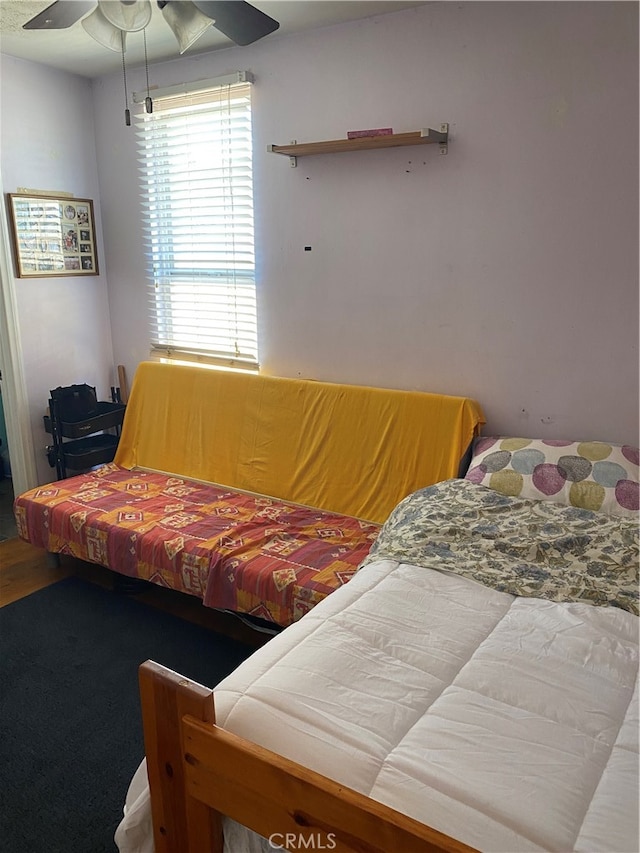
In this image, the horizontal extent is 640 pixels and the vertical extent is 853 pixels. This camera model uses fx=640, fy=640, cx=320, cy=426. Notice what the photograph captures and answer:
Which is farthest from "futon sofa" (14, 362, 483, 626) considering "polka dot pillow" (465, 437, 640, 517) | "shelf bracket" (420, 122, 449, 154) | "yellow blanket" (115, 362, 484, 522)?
"shelf bracket" (420, 122, 449, 154)

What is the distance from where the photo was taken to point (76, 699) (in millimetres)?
2254

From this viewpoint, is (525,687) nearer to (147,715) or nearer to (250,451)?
(147,715)

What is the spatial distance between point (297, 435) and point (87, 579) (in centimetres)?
126

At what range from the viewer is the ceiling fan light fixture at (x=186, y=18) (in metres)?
1.77

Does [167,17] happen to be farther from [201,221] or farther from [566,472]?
[566,472]

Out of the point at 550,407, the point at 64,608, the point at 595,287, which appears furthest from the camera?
the point at 64,608

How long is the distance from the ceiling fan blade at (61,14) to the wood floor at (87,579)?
7.25 ft

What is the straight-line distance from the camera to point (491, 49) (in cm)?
242

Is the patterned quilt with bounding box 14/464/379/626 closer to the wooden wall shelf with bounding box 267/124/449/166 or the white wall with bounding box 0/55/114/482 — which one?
the white wall with bounding box 0/55/114/482

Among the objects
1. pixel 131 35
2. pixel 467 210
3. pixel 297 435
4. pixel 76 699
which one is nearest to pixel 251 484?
pixel 297 435

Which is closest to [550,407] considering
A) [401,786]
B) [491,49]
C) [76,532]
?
[491,49]

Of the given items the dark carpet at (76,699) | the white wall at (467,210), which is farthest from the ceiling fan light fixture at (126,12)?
the dark carpet at (76,699)

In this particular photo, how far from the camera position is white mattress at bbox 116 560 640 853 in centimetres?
110

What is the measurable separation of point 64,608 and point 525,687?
7.13 ft
